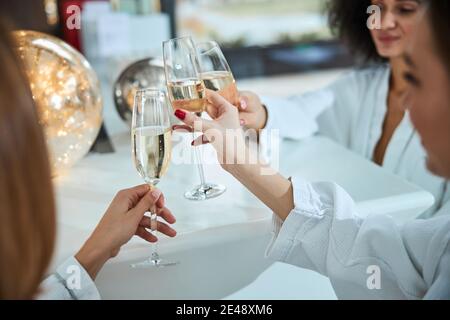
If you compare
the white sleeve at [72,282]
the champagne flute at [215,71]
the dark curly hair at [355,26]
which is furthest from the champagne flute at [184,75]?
the dark curly hair at [355,26]

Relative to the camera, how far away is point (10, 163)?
19.7 inches

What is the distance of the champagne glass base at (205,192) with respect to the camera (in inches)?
42.3

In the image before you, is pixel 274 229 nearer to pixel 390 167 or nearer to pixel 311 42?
pixel 390 167

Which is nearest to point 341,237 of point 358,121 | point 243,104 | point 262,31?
point 243,104

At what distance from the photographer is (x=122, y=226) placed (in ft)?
A: 2.83

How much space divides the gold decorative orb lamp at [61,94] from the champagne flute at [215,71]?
245 millimetres

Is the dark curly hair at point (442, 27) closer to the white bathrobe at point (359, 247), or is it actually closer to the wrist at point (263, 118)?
the white bathrobe at point (359, 247)

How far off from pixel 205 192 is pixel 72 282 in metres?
0.37

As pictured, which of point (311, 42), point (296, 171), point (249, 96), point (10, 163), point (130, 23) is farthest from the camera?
point (311, 42)

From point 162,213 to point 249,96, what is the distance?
48cm

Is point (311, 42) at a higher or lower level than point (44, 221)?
lower

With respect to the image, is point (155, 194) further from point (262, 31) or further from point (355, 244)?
point (262, 31)

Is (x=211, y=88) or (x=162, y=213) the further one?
(x=211, y=88)
